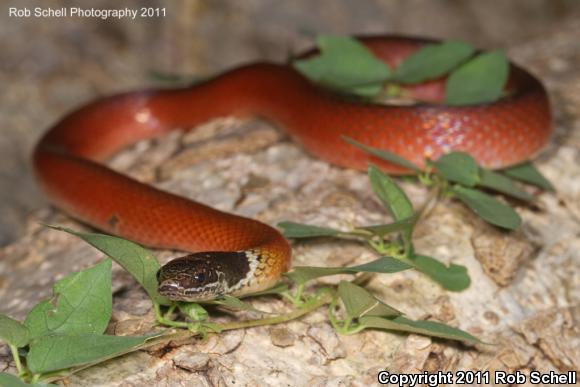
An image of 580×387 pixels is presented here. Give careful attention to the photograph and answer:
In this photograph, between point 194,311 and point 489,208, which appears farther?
point 489,208

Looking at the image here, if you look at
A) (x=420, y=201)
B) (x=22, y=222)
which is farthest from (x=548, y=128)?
(x=22, y=222)

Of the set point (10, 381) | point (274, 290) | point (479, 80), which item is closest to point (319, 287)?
point (274, 290)

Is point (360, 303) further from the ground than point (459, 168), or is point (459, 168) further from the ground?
point (459, 168)

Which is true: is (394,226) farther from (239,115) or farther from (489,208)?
(239,115)

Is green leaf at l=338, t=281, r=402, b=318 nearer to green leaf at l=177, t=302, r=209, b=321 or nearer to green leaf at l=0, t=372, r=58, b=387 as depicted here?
green leaf at l=177, t=302, r=209, b=321

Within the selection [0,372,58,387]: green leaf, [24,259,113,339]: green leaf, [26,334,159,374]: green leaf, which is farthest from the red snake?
[0,372,58,387]: green leaf

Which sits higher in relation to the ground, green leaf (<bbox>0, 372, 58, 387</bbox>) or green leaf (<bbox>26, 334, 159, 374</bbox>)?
green leaf (<bbox>26, 334, 159, 374</bbox>)

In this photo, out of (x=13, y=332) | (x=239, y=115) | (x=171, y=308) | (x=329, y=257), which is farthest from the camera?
(x=239, y=115)
